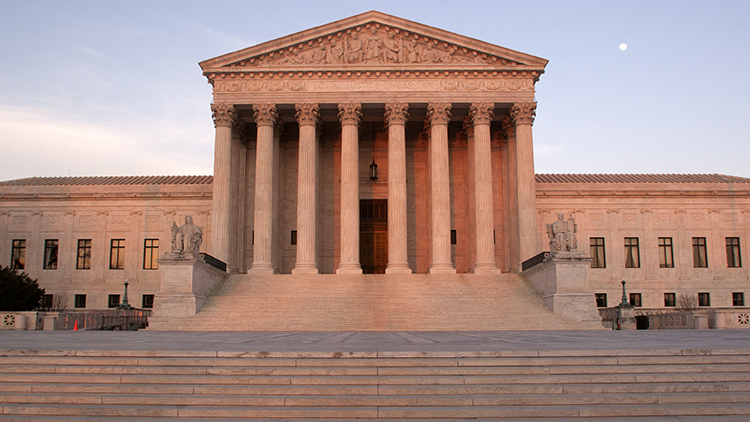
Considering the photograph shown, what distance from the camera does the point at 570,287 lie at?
34.0 m

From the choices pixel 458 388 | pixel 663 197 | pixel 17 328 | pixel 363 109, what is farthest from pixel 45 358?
pixel 663 197

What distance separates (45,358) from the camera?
49.8ft

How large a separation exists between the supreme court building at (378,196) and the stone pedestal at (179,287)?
758 centimetres

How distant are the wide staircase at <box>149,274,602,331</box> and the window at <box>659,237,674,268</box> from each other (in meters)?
15.4

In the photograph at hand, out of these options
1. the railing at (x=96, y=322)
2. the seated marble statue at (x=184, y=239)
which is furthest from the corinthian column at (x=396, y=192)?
the railing at (x=96, y=322)

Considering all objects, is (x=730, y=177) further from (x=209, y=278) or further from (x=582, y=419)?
(x=582, y=419)

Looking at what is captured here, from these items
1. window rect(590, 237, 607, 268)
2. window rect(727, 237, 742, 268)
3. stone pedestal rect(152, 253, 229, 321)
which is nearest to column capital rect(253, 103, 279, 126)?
stone pedestal rect(152, 253, 229, 321)

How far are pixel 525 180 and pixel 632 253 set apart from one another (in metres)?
12.6

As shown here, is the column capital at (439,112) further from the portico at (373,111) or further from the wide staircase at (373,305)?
the wide staircase at (373,305)

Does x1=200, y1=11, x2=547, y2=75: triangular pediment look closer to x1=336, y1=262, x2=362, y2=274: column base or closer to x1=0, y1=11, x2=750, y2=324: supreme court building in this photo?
x1=0, y1=11, x2=750, y2=324: supreme court building

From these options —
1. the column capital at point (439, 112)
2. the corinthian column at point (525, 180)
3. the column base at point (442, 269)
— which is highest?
the column capital at point (439, 112)

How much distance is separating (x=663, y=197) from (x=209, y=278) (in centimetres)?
3447

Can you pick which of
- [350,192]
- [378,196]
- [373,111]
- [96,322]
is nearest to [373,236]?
[378,196]

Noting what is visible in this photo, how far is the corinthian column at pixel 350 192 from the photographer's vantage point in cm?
4194
